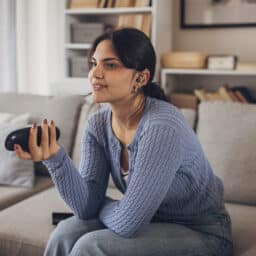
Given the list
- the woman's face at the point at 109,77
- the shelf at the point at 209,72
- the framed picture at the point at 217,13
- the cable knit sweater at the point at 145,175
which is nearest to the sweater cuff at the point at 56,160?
the cable knit sweater at the point at 145,175

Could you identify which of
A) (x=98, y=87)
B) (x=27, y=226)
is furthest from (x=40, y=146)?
(x=27, y=226)

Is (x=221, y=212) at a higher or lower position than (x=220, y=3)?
lower

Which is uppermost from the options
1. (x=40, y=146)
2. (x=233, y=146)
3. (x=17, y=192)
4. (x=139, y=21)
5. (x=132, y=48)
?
(x=139, y=21)

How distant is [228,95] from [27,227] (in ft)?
5.06

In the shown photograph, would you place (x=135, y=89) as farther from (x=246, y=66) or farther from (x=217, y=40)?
(x=217, y=40)

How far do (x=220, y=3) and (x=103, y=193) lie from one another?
1831 millimetres

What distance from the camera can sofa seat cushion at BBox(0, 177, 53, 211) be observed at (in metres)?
1.95

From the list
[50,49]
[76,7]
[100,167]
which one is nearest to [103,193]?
[100,167]

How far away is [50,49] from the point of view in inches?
133

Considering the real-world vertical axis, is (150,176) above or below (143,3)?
below

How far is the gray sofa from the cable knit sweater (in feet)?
0.71

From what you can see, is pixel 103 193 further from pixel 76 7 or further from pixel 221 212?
pixel 76 7

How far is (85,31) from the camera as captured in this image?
3086mm

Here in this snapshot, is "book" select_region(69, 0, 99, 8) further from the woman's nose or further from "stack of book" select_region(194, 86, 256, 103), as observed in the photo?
the woman's nose
